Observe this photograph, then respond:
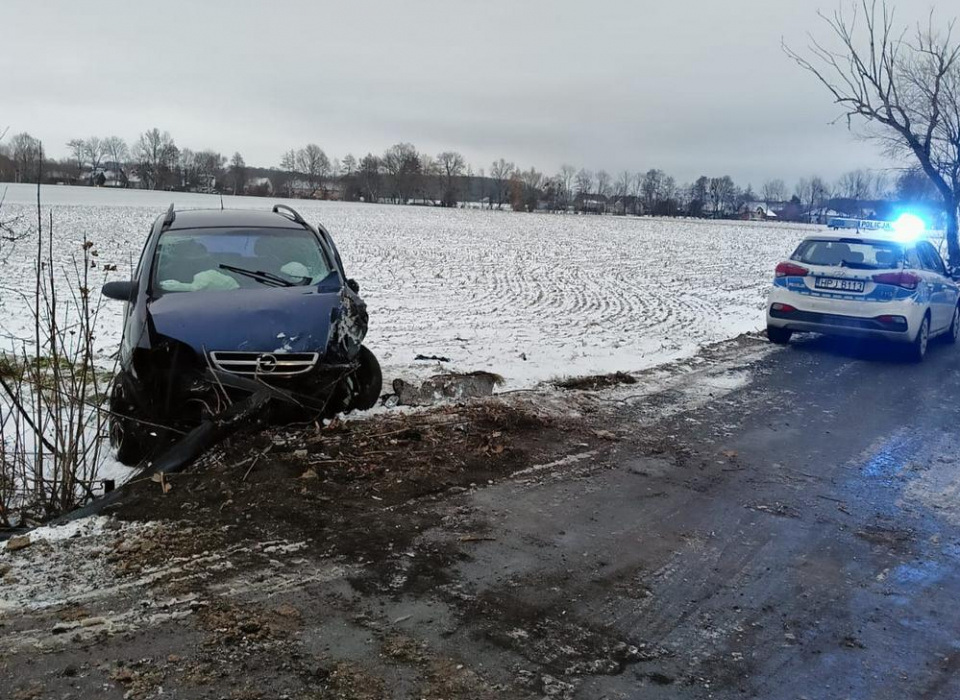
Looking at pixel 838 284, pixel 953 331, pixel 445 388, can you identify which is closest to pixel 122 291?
pixel 445 388

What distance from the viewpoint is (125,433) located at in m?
5.36

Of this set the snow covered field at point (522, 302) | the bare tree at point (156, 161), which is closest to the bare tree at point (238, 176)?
the bare tree at point (156, 161)

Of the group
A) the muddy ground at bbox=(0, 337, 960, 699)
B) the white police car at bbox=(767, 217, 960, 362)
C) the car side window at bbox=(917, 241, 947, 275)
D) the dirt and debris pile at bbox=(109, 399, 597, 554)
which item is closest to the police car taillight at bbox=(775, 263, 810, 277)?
the white police car at bbox=(767, 217, 960, 362)

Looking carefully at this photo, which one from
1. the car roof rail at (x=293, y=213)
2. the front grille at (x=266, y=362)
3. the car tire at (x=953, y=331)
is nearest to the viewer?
the front grille at (x=266, y=362)

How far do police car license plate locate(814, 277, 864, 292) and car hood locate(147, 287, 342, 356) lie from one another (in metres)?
7.26

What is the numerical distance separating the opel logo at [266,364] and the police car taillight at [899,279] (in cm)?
824

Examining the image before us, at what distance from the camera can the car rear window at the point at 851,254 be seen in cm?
998

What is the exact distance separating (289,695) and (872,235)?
10.6 m

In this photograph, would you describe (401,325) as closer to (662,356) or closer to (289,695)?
(662,356)

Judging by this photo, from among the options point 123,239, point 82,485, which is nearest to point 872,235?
point 82,485

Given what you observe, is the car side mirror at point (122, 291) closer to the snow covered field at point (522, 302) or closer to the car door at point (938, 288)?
the snow covered field at point (522, 302)

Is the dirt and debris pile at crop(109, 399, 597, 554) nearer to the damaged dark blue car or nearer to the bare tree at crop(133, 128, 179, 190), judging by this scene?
the damaged dark blue car

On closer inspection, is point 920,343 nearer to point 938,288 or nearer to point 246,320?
point 938,288

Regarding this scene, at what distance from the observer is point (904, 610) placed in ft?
12.0
